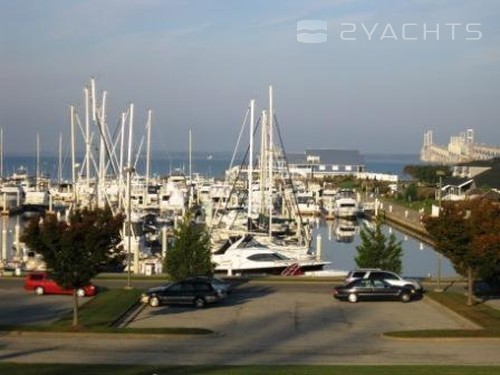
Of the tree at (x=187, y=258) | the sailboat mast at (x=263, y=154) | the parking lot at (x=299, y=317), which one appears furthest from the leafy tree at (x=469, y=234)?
the sailboat mast at (x=263, y=154)

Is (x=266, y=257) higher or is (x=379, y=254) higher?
(x=379, y=254)

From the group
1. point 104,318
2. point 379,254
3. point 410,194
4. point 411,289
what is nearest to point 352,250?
point 379,254

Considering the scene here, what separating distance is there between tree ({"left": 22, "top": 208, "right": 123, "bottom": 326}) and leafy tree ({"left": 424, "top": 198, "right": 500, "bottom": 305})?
1296 centimetres

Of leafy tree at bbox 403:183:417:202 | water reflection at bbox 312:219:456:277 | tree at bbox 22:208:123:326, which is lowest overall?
water reflection at bbox 312:219:456:277

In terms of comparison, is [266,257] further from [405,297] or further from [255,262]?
[405,297]

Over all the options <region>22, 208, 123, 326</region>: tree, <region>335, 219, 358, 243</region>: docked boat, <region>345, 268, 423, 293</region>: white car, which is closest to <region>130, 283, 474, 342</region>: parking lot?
<region>345, 268, 423, 293</region>: white car

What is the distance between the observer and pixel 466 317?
32.7 m

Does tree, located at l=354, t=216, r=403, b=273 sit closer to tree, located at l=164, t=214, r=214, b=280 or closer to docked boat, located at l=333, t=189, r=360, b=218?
tree, located at l=164, t=214, r=214, b=280

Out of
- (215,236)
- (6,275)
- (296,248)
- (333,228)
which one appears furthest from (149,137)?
(6,275)

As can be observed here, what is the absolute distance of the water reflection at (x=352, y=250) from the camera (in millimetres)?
68438

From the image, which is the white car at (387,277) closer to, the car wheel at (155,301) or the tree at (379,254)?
the tree at (379,254)

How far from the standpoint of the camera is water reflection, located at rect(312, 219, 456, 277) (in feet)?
225

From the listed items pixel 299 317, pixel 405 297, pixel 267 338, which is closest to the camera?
pixel 267 338

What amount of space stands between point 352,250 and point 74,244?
5422cm
